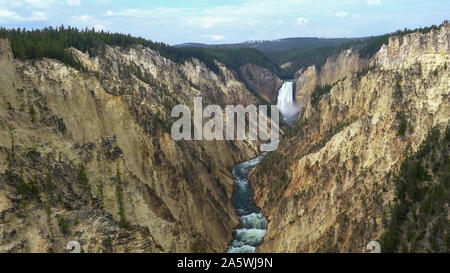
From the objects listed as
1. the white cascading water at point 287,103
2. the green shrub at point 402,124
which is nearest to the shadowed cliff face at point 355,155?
the green shrub at point 402,124

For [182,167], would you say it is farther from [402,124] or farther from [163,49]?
[163,49]

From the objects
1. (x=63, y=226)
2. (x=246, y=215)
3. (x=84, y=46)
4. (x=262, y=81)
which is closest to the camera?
(x=63, y=226)

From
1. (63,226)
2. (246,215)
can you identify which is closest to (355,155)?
(246,215)

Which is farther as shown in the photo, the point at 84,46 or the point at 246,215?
the point at 84,46

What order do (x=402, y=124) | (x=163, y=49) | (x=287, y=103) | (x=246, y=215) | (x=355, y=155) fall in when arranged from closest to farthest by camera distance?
(x=402, y=124)
(x=355, y=155)
(x=246, y=215)
(x=163, y=49)
(x=287, y=103)
